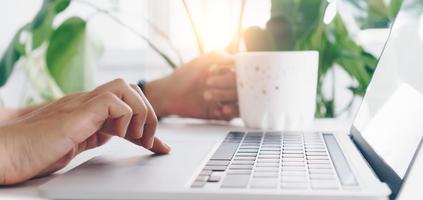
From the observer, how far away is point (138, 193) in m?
0.38

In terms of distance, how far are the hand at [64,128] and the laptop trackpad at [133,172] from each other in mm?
24

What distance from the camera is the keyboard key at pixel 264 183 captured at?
39 cm

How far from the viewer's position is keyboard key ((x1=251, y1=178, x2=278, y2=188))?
15.2 inches

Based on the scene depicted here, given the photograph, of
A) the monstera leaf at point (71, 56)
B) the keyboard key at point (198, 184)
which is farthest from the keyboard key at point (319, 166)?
the monstera leaf at point (71, 56)

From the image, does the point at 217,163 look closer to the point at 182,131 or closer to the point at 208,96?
the point at 182,131

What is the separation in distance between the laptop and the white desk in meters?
0.03

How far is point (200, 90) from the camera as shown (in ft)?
3.05

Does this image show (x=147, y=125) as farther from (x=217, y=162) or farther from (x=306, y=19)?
(x=306, y=19)

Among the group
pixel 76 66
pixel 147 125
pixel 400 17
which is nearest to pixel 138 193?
pixel 147 125

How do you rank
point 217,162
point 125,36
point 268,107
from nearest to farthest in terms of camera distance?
1. point 217,162
2. point 268,107
3. point 125,36

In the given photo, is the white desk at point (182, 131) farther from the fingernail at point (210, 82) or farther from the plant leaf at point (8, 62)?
the plant leaf at point (8, 62)

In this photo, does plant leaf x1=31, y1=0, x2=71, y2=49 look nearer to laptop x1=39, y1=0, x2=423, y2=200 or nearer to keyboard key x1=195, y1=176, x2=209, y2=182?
laptop x1=39, y1=0, x2=423, y2=200

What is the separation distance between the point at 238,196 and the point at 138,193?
0.07 metres

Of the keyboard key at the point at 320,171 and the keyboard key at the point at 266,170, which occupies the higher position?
the keyboard key at the point at 266,170
